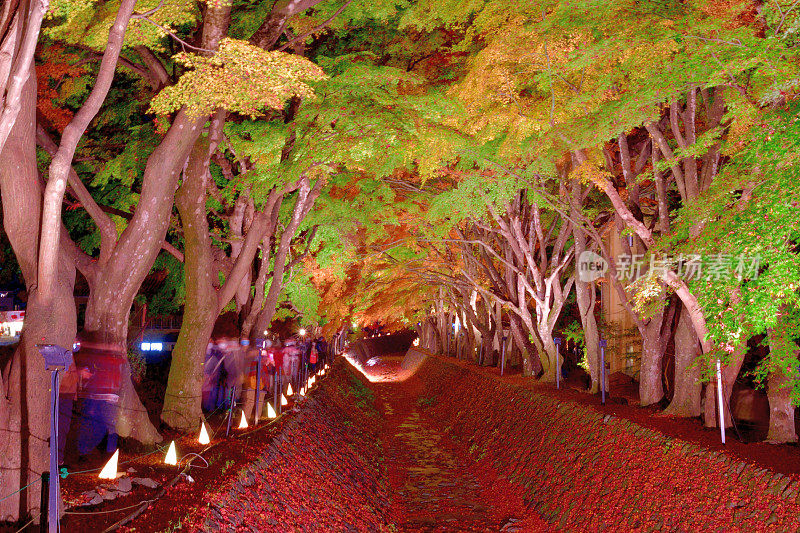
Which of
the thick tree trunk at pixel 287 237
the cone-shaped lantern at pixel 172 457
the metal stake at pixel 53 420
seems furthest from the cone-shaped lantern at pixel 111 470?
the thick tree trunk at pixel 287 237

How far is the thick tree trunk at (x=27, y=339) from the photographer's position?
261 inches

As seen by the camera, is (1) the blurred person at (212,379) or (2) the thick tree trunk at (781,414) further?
(1) the blurred person at (212,379)

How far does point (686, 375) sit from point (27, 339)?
10.7m

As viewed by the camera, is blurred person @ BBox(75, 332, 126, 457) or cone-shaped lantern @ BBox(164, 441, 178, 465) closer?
cone-shaped lantern @ BBox(164, 441, 178, 465)

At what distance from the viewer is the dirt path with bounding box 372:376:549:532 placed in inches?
448

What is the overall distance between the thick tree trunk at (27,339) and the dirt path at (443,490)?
261 inches

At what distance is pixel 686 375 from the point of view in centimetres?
1128

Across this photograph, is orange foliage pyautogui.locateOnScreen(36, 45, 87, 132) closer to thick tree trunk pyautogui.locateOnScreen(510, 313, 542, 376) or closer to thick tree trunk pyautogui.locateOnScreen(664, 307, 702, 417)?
thick tree trunk pyautogui.locateOnScreen(664, 307, 702, 417)

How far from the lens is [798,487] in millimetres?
6469

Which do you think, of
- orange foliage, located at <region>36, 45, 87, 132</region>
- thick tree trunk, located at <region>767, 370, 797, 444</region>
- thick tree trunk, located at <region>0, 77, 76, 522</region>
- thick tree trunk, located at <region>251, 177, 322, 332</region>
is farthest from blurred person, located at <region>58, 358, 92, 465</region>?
→ thick tree trunk, located at <region>767, 370, 797, 444</region>

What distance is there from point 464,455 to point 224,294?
8328mm

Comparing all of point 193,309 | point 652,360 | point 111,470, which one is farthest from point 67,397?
point 652,360

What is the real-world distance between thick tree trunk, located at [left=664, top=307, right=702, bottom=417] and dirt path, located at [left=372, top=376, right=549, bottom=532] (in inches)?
137

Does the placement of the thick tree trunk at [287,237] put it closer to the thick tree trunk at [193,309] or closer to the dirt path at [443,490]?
the thick tree trunk at [193,309]
